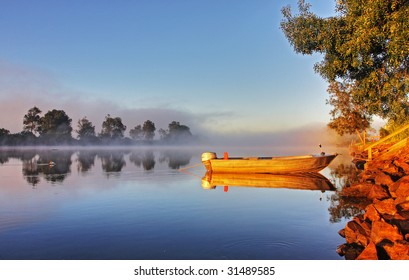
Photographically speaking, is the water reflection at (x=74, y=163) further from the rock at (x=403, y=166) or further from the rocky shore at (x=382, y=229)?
the rocky shore at (x=382, y=229)

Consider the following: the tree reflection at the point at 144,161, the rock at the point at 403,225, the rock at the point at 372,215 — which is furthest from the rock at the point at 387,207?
the tree reflection at the point at 144,161

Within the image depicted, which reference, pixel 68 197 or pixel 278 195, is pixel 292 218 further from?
pixel 68 197

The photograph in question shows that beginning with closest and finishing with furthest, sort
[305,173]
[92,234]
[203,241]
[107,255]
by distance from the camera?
[107,255], [203,241], [92,234], [305,173]

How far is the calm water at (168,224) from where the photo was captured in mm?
12789

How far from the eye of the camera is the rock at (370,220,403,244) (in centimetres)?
1060

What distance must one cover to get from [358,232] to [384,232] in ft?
4.86

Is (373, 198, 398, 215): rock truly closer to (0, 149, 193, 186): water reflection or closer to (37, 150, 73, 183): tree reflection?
(0, 149, 193, 186): water reflection

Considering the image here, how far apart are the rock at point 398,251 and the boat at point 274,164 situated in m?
26.5

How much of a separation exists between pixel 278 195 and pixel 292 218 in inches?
298

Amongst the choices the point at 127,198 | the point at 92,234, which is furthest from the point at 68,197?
the point at 92,234

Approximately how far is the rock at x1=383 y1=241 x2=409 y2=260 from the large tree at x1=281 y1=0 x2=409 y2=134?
10.6m

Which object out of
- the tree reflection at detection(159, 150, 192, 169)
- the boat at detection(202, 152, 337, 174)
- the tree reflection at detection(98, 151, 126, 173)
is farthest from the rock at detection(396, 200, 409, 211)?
the tree reflection at detection(159, 150, 192, 169)

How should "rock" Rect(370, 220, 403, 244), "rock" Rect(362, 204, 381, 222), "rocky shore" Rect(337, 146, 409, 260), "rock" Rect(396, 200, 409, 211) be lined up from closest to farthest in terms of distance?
"rocky shore" Rect(337, 146, 409, 260) < "rock" Rect(370, 220, 403, 244) < "rock" Rect(362, 204, 381, 222) < "rock" Rect(396, 200, 409, 211)

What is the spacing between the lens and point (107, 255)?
12484mm
